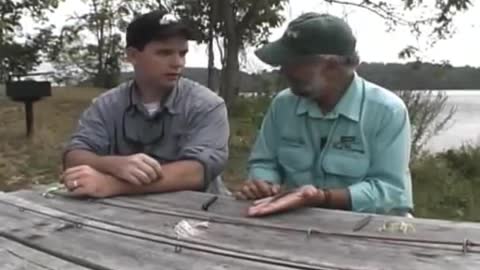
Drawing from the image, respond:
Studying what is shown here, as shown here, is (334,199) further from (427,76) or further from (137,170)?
(427,76)

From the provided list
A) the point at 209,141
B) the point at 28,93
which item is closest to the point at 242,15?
the point at 28,93

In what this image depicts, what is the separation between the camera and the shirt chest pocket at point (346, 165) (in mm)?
1971

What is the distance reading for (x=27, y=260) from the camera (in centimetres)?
150

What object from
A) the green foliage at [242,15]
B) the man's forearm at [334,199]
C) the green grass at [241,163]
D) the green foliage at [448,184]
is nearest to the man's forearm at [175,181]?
the man's forearm at [334,199]

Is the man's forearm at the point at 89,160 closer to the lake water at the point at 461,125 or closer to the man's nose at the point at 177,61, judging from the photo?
the man's nose at the point at 177,61

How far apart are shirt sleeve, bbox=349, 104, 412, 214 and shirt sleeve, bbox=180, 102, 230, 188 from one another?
424mm

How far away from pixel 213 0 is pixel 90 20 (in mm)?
5222

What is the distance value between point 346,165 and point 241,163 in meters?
4.96

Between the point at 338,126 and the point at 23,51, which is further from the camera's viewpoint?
the point at 23,51

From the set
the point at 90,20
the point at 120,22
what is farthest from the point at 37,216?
the point at 90,20

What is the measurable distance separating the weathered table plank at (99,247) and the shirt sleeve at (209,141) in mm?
445

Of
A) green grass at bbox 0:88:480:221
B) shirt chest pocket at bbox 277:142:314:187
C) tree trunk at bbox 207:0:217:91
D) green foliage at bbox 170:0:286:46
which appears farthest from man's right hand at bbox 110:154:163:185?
tree trunk at bbox 207:0:217:91

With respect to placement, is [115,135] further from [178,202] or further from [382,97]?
[382,97]

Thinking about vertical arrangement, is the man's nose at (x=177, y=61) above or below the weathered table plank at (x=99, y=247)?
above
